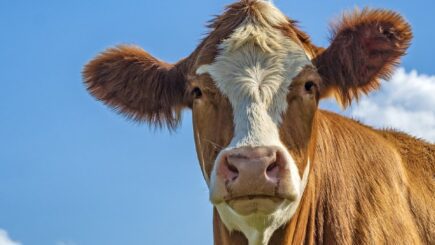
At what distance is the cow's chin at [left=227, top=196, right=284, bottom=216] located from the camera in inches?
267

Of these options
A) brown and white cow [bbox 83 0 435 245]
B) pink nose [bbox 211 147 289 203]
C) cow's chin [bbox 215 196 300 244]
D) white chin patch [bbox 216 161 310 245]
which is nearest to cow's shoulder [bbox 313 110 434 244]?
brown and white cow [bbox 83 0 435 245]

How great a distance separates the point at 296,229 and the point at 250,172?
72.7 inches

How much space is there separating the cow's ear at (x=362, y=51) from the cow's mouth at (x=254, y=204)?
1.93 meters

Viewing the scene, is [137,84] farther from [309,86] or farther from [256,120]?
[256,120]

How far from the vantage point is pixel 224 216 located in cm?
770

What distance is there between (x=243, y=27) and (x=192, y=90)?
2.78 feet

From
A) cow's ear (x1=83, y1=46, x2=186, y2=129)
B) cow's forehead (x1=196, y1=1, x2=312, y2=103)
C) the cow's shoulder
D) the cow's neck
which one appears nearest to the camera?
cow's forehead (x1=196, y1=1, x2=312, y2=103)

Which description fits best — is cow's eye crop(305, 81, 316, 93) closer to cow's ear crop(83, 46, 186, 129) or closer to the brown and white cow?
the brown and white cow

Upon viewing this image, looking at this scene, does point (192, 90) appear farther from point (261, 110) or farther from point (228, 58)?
point (261, 110)

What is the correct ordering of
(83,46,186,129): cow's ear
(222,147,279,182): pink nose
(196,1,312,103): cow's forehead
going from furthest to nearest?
(83,46,186,129): cow's ear < (196,1,312,103): cow's forehead < (222,147,279,182): pink nose

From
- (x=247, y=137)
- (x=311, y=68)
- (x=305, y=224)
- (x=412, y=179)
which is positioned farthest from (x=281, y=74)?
(x=412, y=179)

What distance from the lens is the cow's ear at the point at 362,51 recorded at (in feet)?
27.7

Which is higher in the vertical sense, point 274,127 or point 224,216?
point 274,127

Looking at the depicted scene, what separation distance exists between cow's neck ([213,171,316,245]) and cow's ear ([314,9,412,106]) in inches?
41.8
